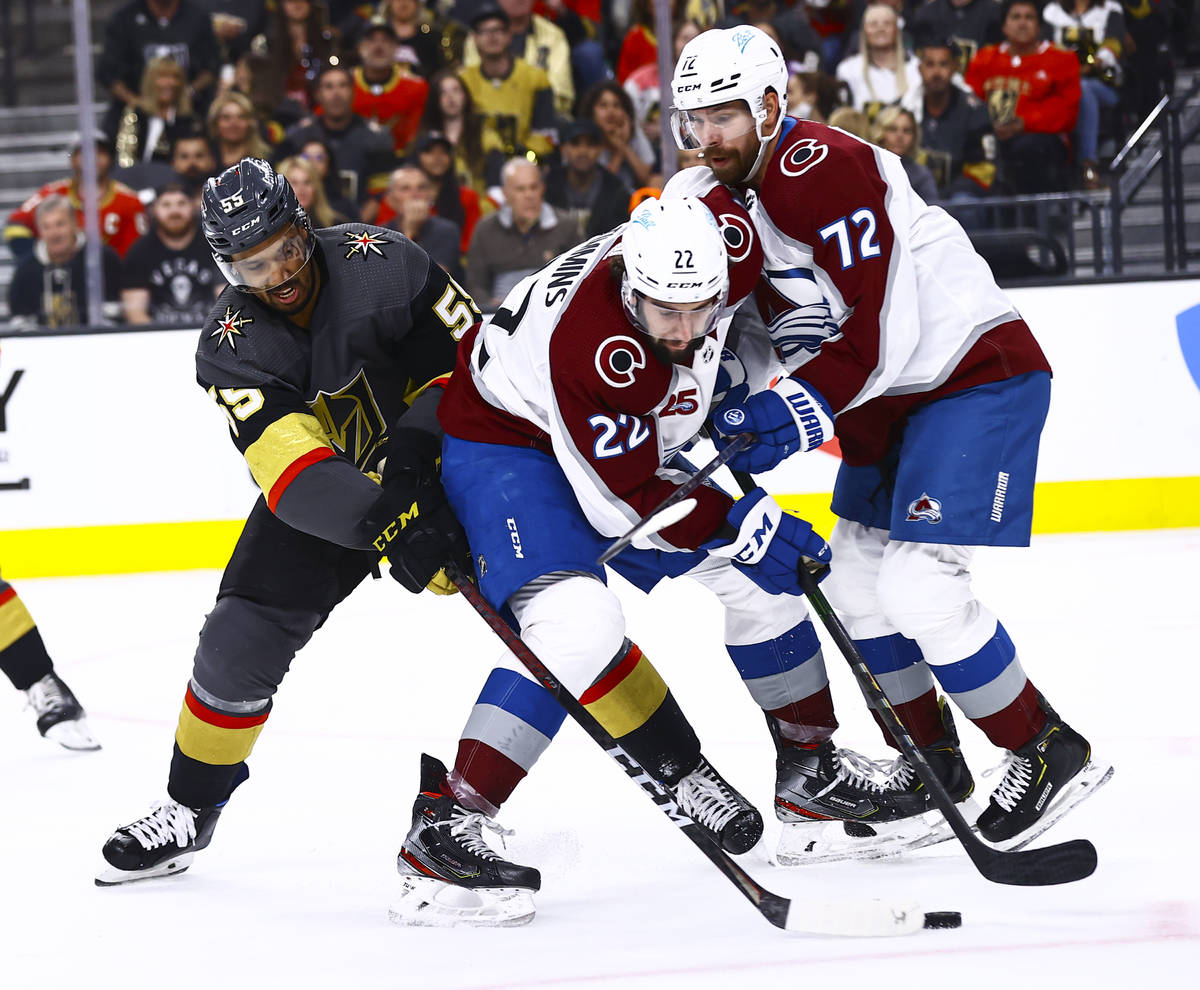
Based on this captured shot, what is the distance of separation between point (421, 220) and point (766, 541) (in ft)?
12.8

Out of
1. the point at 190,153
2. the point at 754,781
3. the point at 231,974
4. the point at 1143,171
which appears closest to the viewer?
the point at 231,974

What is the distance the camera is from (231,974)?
2.18 m

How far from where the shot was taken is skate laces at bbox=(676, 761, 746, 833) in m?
2.53

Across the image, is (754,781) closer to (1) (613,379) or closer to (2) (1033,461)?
(2) (1033,461)

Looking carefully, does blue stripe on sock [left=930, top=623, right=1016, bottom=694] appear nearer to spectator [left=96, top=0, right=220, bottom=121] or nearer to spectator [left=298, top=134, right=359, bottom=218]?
spectator [left=298, top=134, right=359, bottom=218]

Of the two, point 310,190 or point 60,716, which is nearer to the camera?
point 60,716

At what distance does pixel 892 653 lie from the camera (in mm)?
2627

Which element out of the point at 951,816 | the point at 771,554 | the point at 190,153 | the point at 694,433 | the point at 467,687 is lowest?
the point at 467,687

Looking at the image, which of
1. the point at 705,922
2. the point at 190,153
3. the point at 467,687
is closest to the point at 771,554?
the point at 705,922

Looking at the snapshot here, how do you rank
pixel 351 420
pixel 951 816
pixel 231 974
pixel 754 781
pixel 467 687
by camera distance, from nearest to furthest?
pixel 231 974, pixel 951 816, pixel 351 420, pixel 754 781, pixel 467 687

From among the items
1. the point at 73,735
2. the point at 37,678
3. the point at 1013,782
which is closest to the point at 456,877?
the point at 1013,782

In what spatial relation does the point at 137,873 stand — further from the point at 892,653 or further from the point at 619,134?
the point at 619,134

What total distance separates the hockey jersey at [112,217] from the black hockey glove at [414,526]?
3.89 meters

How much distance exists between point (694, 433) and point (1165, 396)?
3.31 meters
